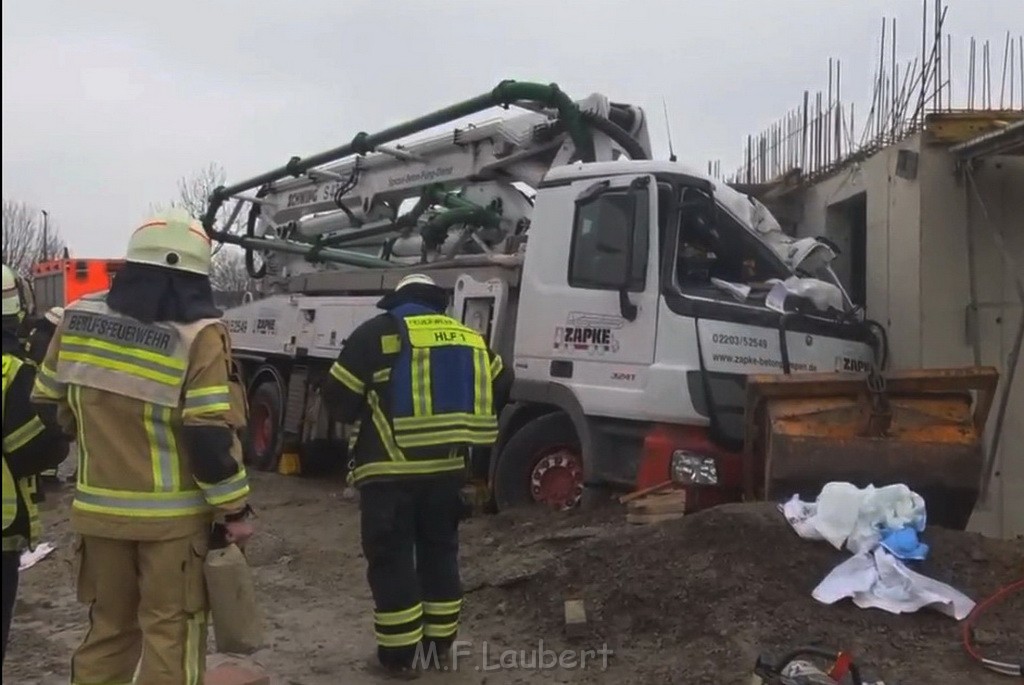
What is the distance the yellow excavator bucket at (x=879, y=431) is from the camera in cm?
578

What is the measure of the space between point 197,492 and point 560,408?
3.66m

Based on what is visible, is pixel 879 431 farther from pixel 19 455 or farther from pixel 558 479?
pixel 19 455

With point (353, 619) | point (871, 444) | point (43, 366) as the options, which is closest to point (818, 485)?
point (871, 444)

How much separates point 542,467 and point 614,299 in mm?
1278

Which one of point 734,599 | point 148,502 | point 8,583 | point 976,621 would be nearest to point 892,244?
point 976,621

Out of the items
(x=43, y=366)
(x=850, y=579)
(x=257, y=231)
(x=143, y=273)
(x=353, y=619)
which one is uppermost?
(x=257, y=231)

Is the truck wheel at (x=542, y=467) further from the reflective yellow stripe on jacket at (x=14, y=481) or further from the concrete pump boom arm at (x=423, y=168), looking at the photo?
the reflective yellow stripe on jacket at (x=14, y=481)

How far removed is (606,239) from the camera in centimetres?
681

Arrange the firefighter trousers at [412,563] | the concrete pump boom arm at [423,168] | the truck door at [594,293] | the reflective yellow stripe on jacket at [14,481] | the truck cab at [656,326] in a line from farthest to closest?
the concrete pump boom arm at [423,168], the truck door at [594,293], the truck cab at [656,326], the firefighter trousers at [412,563], the reflective yellow stripe on jacket at [14,481]

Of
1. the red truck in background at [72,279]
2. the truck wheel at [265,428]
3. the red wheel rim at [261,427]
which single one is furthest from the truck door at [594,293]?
the red truck in background at [72,279]

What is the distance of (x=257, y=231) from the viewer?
1250cm

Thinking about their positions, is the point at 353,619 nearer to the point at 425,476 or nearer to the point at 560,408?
the point at 425,476

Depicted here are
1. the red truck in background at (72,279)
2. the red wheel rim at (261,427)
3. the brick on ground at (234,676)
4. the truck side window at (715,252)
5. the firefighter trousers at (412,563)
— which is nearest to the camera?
the brick on ground at (234,676)

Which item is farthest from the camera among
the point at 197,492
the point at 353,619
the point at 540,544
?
the point at 540,544
